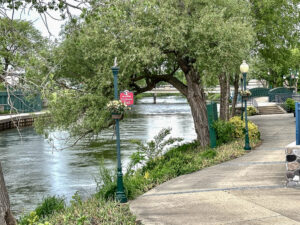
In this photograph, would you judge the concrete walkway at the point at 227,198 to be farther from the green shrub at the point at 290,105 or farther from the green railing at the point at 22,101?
the green shrub at the point at 290,105

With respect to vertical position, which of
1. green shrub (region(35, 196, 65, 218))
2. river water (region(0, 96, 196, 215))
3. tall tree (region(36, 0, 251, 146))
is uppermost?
tall tree (region(36, 0, 251, 146))

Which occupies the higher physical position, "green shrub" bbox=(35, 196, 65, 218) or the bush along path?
the bush along path

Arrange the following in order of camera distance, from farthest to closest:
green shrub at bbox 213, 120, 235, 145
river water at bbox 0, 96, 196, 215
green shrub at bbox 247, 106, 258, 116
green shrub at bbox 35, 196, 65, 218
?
green shrub at bbox 247, 106, 258, 116, green shrub at bbox 213, 120, 235, 145, river water at bbox 0, 96, 196, 215, green shrub at bbox 35, 196, 65, 218

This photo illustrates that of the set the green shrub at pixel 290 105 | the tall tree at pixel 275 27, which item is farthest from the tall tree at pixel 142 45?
the green shrub at pixel 290 105

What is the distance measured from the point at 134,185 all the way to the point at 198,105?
9587 mm

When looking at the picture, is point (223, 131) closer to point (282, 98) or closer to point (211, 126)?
point (211, 126)

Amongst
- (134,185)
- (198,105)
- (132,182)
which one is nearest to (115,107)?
(134,185)

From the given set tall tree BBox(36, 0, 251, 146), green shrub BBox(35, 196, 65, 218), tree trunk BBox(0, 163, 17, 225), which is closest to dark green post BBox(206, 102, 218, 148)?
tall tree BBox(36, 0, 251, 146)

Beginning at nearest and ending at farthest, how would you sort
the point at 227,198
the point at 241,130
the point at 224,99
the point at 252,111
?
the point at 227,198 < the point at 241,130 < the point at 224,99 < the point at 252,111

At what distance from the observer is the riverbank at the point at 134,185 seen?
9680 millimetres

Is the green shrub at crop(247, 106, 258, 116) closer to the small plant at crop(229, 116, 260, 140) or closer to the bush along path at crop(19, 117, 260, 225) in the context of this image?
the bush along path at crop(19, 117, 260, 225)

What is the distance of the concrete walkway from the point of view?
30.9ft

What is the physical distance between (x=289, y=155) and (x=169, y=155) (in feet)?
23.9

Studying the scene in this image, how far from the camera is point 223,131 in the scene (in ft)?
70.1
